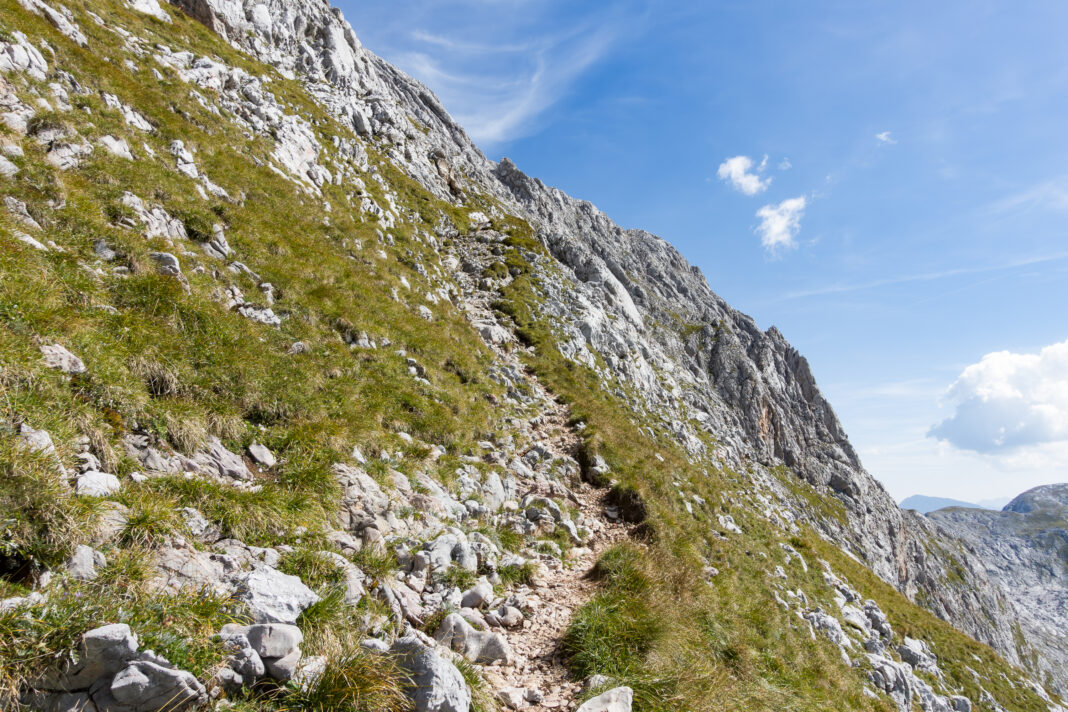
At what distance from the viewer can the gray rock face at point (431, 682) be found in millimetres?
5246

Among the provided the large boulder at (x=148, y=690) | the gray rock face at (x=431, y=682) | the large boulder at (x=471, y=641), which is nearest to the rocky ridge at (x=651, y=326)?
the large boulder at (x=471, y=641)

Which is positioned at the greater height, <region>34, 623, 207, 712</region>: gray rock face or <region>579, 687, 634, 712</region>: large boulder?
<region>34, 623, 207, 712</region>: gray rock face

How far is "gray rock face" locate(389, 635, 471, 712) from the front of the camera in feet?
17.2

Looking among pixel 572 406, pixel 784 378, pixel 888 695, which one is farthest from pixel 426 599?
pixel 784 378

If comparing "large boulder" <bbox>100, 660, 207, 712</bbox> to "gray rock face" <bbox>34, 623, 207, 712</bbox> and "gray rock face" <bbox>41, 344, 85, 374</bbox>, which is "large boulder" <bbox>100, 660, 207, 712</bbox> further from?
"gray rock face" <bbox>41, 344, 85, 374</bbox>

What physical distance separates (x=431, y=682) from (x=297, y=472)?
5.07 m

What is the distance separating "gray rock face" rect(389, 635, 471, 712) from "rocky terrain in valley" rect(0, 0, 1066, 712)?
4cm

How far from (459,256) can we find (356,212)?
38.4 feet

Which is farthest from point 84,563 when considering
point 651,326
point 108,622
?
point 651,326

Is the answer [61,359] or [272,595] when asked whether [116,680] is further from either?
[61,359]

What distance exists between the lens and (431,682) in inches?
209

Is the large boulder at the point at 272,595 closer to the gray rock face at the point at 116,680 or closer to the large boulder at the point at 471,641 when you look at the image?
the gray rock face at the point at 116,680

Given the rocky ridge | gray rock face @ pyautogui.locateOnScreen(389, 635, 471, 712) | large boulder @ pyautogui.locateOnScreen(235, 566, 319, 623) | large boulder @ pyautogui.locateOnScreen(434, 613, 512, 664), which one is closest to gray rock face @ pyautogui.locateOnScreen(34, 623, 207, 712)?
large boulder @ pyautogui.locateOnScreen(235, 566, 319, 623)

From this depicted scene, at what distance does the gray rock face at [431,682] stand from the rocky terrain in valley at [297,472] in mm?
35
